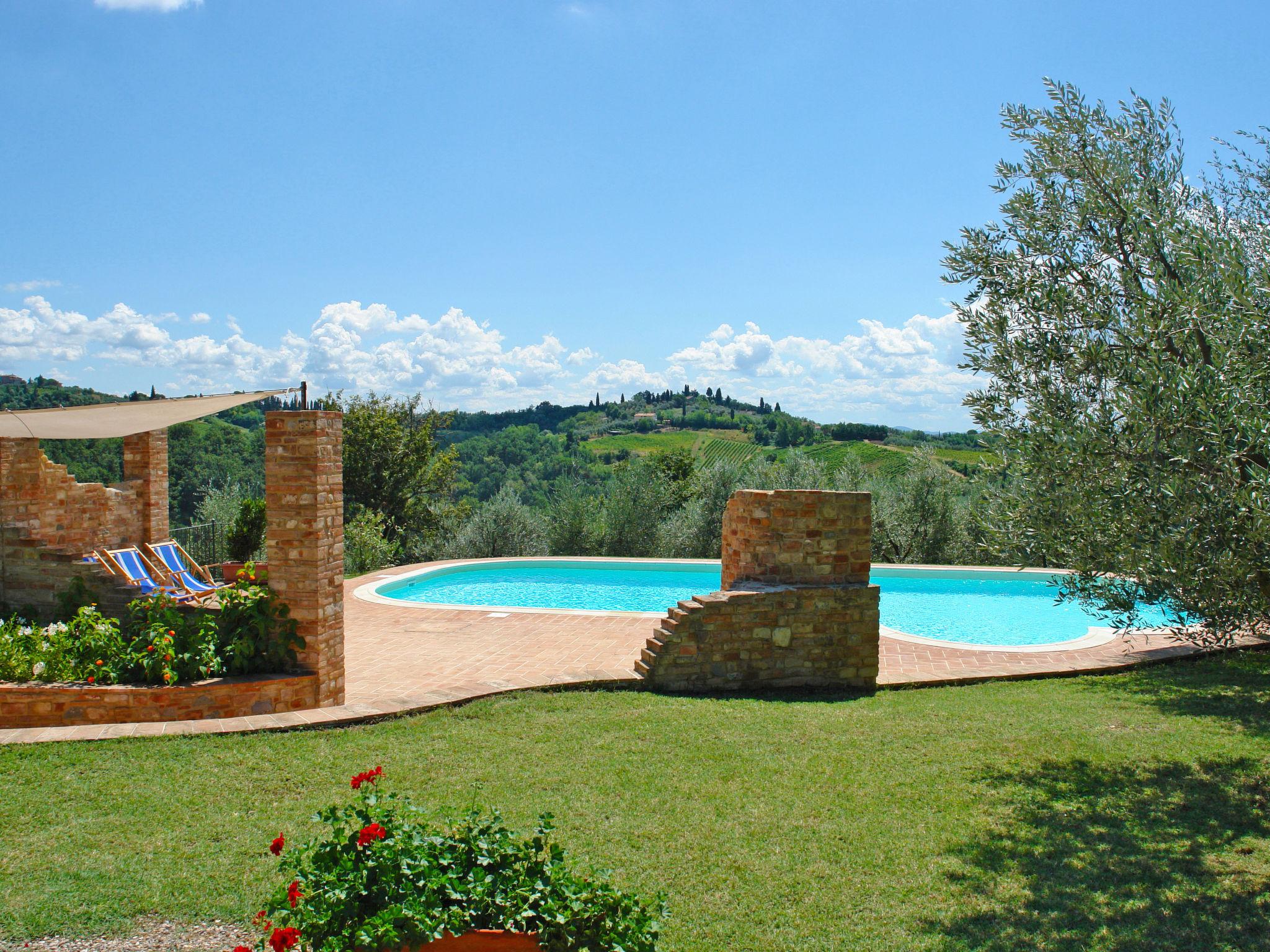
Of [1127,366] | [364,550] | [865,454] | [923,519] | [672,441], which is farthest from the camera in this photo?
[672,441]

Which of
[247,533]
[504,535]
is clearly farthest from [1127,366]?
[504,535]

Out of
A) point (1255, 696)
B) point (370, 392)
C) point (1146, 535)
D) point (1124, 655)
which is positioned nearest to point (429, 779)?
point (1146, 535)

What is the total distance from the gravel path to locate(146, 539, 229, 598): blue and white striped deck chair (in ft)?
27.1

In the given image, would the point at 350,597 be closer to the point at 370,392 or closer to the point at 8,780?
the point at 8,780

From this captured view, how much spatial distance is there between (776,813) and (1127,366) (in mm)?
3439

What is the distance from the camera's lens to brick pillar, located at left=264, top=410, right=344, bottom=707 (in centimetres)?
662

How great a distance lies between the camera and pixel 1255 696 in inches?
299

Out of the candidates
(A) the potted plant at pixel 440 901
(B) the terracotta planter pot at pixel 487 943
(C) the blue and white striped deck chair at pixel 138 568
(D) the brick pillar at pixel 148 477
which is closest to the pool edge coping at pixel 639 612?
(C) the blue and white striped deck chair at pixel 138 568

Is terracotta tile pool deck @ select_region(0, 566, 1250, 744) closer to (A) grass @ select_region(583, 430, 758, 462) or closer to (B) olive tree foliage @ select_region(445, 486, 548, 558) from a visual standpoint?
(B) olive tree foliage @ select_region(445, 486, 548, 558)

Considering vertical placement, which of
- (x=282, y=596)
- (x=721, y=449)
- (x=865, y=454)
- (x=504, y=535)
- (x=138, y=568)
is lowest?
(x=504, y=535)

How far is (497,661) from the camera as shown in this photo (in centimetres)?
904

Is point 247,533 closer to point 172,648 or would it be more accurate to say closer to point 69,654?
point 69,654

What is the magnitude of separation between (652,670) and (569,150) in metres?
11.5

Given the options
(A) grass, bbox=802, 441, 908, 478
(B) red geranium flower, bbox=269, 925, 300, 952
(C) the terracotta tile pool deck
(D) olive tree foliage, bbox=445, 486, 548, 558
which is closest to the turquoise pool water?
(C) the terracotta tile pool deck
